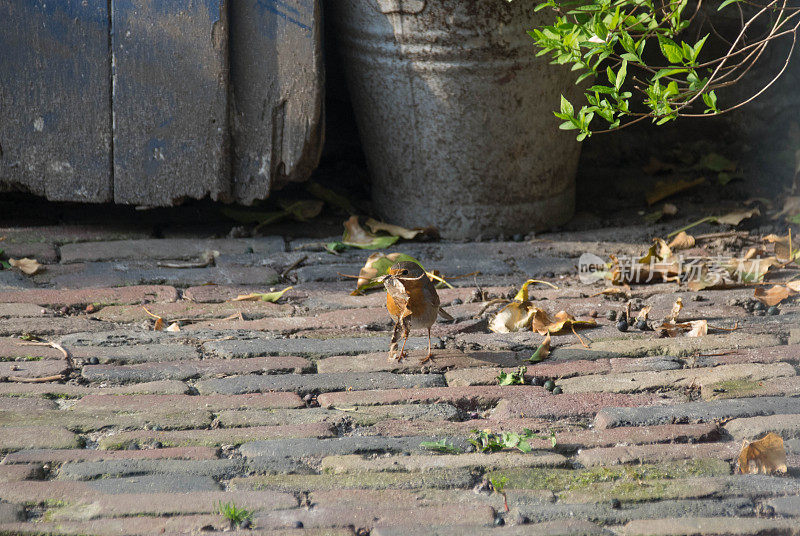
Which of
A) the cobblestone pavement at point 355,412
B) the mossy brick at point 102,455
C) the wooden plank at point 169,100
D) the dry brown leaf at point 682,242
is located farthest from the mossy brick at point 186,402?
the dry brown leaf at point 682,242

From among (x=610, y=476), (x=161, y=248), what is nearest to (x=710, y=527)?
(x=610, y=476)

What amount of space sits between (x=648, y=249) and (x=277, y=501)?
85.4 inches

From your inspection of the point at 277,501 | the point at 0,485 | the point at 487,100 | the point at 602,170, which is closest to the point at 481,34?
the point at 487,100

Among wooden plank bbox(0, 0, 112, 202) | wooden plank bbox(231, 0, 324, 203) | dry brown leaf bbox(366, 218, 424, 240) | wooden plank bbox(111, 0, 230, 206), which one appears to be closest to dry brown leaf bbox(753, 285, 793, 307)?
dry brown leaf bbox(366, 218, 424, 240)

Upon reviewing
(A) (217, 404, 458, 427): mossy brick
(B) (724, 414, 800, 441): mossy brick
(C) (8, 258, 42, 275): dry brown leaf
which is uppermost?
(C) (8, 258, 42, 275): dry brown leaf

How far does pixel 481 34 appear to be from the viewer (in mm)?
3475

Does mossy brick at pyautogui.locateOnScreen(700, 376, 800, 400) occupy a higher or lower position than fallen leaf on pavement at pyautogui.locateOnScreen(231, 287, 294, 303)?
lower

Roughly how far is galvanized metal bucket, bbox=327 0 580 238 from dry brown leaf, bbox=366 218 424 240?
13cm

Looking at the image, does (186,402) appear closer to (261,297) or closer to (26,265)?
(261,297)

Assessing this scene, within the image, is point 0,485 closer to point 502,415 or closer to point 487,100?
point 502,415

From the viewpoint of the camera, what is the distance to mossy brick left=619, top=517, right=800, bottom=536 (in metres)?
1.74

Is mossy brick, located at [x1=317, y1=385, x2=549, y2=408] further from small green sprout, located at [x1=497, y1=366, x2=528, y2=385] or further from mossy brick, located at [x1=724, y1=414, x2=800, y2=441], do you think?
mossy brick, located at [x1=724, y1=414, x2=800, y2=441]

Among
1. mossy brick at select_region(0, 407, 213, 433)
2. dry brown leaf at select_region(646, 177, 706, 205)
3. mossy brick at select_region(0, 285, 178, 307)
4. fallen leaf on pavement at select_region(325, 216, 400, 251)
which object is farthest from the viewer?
dry brown leaf at select_region(646, 177, 706, 205)

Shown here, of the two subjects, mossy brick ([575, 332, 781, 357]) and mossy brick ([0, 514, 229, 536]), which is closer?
mossy brick ([0, 514, 229, 536])
